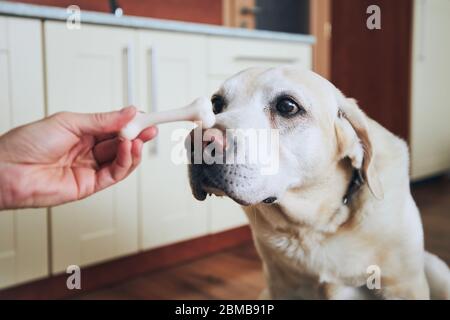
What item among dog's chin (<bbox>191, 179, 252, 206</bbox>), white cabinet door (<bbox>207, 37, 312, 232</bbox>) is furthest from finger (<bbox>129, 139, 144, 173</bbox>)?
white cabinet door (<bbox>207, 37, 312, 232</bbox>)

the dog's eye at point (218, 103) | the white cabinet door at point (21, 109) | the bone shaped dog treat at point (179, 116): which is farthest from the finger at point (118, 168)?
the white cabinet door at point (21, 109)

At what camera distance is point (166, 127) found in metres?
1.64

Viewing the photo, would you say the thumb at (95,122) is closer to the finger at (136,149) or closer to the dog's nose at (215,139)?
the finger at (136,149)

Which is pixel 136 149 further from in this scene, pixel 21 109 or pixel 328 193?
pixel 21 109

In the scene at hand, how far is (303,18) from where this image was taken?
163cm

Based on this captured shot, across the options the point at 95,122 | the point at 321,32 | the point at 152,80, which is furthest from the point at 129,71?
the point at 95,122

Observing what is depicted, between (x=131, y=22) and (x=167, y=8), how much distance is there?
80cm

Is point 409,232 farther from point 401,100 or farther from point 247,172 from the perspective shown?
point 401,100

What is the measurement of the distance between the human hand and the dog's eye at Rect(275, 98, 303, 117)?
0.24 meters

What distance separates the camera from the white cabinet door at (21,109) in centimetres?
129

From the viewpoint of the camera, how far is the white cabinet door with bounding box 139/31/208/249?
1589mm

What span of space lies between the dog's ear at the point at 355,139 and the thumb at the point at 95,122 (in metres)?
0.41

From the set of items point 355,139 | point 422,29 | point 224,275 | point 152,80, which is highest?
point 422,29

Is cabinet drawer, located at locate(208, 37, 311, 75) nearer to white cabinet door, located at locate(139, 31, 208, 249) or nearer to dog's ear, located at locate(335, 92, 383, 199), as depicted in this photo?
white cabinet door, located at locate(139, 31, 208, 249)
